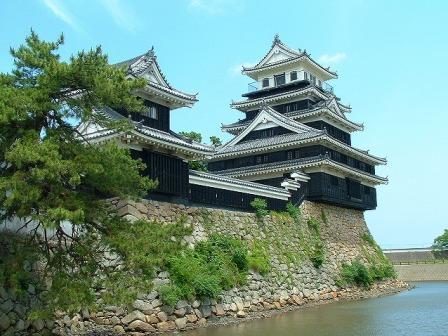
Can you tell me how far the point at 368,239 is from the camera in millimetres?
37375

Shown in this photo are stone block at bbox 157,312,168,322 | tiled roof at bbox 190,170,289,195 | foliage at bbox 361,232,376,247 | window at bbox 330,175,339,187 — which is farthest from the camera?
foliage at bbox 361,232,376,247

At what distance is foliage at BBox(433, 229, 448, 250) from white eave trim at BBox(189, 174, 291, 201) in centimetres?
3622

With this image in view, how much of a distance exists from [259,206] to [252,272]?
412 centimetres

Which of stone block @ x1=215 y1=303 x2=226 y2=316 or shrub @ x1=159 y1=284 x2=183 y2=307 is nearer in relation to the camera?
shrub @ x1=159 y1=284 x2=183 y2=307

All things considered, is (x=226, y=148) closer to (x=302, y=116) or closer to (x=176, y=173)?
(x=302, y=116)

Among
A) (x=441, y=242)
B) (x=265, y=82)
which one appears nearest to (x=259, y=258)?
(x=265, y=82)

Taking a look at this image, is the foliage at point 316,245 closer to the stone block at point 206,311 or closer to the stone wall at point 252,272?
the stone wall at point 252,272

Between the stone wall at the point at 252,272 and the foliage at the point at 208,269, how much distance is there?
0.34 meters

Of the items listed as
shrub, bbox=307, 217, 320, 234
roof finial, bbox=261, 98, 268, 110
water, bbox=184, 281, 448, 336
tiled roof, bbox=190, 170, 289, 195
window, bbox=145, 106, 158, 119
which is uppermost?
roof finial, bbox=261, 98, 268, 110

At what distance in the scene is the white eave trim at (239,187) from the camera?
23192 millimetres

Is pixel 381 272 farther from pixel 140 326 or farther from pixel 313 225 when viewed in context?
pixel 140 326

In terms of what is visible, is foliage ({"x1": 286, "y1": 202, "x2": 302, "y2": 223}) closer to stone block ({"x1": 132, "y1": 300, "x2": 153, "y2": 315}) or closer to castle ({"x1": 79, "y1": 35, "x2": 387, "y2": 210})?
castle ({"x1": 79, "y1": 35, "x2": 387, "y2": 210})

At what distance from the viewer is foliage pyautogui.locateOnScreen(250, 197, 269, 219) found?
85.8 ft

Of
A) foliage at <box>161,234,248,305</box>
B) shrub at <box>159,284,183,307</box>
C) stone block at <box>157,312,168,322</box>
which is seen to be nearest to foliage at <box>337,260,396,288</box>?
foliage at <box>161,234,248,305</box>
